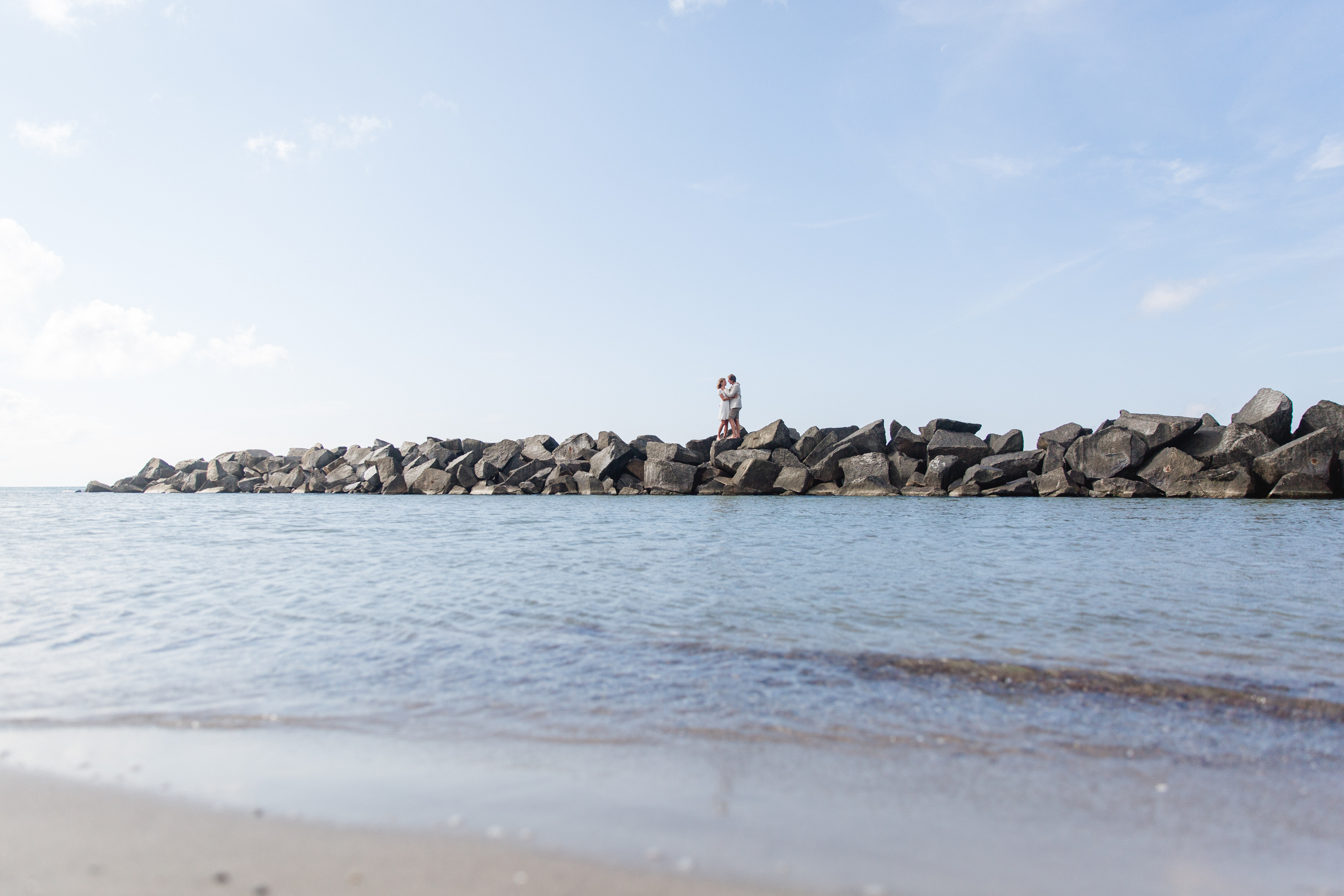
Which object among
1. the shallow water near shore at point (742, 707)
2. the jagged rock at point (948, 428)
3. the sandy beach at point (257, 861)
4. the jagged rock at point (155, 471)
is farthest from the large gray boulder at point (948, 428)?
the jagged rock at point (155, 471)

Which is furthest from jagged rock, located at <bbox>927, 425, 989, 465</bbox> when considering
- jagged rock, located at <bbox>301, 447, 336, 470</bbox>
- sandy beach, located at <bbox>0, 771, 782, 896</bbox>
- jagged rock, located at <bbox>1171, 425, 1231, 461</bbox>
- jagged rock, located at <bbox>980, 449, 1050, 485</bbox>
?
jagged rock, located at <bbox>301, 447, 336, 470</bbox>

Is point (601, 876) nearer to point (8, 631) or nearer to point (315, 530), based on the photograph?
point (8, 631)

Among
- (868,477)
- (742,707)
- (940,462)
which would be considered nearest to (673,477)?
(868,477)

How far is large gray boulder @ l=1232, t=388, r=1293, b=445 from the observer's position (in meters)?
17.0

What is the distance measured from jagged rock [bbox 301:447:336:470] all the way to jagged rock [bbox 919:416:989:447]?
21640mm

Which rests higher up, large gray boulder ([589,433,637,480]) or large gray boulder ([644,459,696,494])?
large gray boulder ([589,433,637,480])

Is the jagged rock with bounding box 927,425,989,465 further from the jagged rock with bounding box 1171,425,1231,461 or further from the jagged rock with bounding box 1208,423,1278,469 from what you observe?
the jagged rock with bounding box 1208,423,1278,469

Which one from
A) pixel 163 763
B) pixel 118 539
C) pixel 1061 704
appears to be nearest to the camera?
pixel 163 763

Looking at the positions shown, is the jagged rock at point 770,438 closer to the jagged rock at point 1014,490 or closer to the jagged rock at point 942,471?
the jagged rock at point 942,471

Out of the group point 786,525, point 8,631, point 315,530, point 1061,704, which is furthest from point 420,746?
point 315,530

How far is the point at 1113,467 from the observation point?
18.0m

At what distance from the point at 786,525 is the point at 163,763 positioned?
9.61 m

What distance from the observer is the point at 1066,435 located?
19.5m

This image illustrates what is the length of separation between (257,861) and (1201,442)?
69.1 feet
